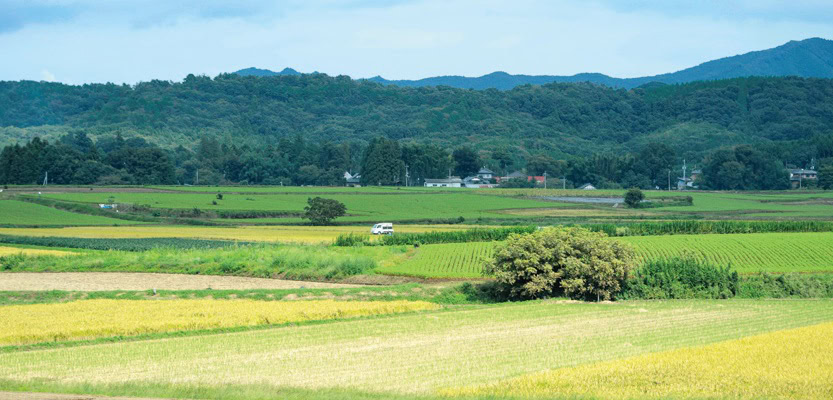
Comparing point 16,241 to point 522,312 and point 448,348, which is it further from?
point 448,348

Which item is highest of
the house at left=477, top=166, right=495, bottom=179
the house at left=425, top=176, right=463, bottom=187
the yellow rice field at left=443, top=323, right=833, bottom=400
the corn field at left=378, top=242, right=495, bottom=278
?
the house at left=477, top=166, right=495, bottom=179

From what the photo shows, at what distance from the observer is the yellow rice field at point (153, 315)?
105ft

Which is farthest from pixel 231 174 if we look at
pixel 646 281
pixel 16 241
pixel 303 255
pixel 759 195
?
pixel 646 281

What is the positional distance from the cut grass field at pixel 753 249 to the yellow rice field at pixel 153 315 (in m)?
21.8

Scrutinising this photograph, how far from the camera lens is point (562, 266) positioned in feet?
144

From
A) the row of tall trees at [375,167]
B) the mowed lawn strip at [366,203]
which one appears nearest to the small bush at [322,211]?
the mowed lawn strip at [366,203]

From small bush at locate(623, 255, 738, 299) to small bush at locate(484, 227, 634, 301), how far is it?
4.13ft

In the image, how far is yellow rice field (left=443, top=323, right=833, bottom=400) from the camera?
68.8 ft

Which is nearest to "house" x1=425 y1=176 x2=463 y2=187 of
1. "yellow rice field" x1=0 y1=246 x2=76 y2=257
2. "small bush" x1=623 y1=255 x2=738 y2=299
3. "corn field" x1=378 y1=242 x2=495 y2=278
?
"corn field" x1=378 y1=242 x2=495 y2=278

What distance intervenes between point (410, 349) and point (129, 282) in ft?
89.3

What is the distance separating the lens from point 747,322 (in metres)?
33.5

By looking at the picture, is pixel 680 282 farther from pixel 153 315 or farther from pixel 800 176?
pixel 800 176

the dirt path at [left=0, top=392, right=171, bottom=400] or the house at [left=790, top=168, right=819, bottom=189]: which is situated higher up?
the house at [left=790, top=168, right=819, bottom=189]

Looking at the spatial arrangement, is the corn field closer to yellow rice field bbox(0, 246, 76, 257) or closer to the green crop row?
the green crop row
